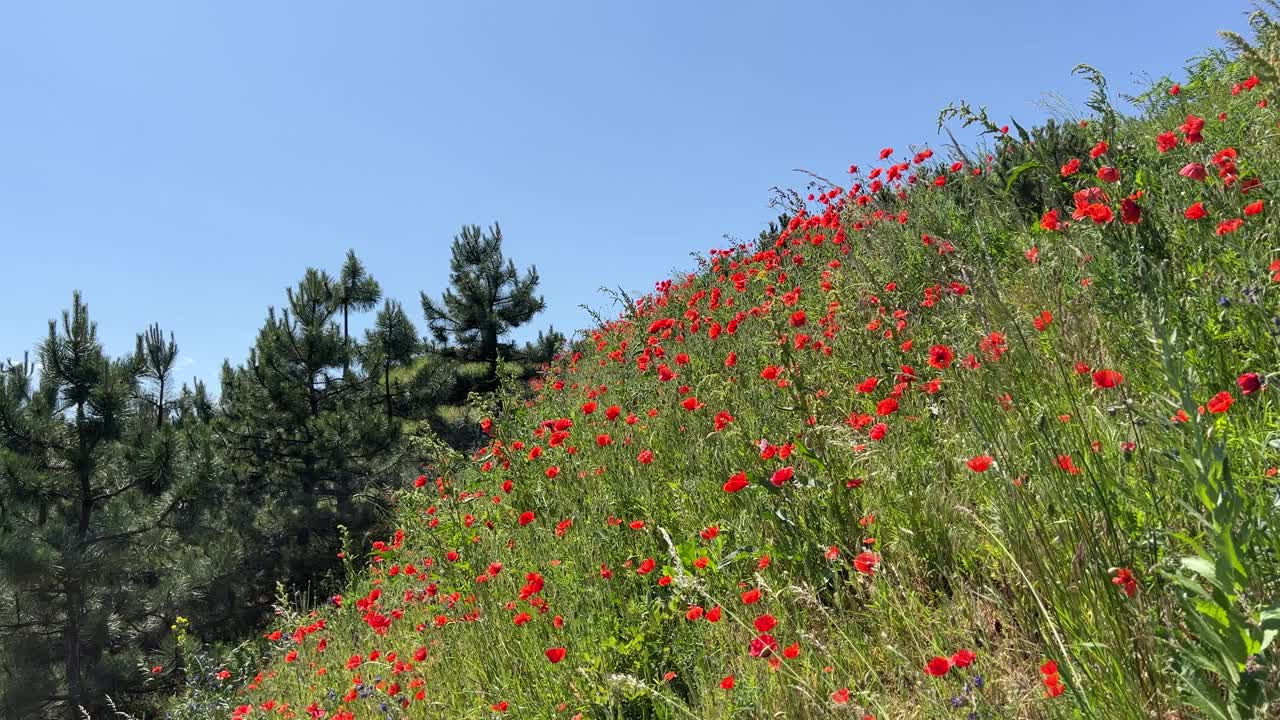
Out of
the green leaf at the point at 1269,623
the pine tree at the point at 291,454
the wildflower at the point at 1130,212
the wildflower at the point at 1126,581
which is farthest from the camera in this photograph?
the pine tree at the point at 291,454

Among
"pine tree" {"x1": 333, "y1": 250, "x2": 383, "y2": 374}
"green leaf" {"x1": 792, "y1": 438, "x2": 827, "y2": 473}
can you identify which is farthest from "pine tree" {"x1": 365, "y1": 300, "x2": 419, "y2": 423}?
"green leaf" {"x1": 792, "y1": 438, "x2": 827, "y2": 473}

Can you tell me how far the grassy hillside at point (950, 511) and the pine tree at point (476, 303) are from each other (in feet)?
51.8

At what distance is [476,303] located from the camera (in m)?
19.8

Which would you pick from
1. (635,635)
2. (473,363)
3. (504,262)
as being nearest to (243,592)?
(473,363)

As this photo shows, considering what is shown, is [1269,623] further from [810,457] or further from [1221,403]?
[810,457]

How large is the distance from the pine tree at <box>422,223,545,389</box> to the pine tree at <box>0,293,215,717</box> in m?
8.14

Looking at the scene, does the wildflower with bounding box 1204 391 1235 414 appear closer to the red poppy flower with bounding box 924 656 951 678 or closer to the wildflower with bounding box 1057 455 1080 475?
the wildflower with bounding box 1057 455 1080 475

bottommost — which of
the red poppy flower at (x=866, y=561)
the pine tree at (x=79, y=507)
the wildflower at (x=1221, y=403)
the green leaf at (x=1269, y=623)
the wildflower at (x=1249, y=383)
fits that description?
the green leaf at (x=1269, y=623)

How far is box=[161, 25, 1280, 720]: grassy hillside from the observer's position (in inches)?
50.4

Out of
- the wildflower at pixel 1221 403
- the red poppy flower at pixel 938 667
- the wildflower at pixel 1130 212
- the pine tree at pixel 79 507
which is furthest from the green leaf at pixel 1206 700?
the pine tree at pixel 79 507

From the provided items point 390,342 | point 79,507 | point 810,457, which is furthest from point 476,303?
Answer: point 810,457

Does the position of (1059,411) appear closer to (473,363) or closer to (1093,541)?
(1093,541)

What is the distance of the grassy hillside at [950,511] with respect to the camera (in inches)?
50.4

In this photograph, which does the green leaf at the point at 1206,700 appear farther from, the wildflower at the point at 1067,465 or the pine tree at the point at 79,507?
the pine tree at the point at 79,507
